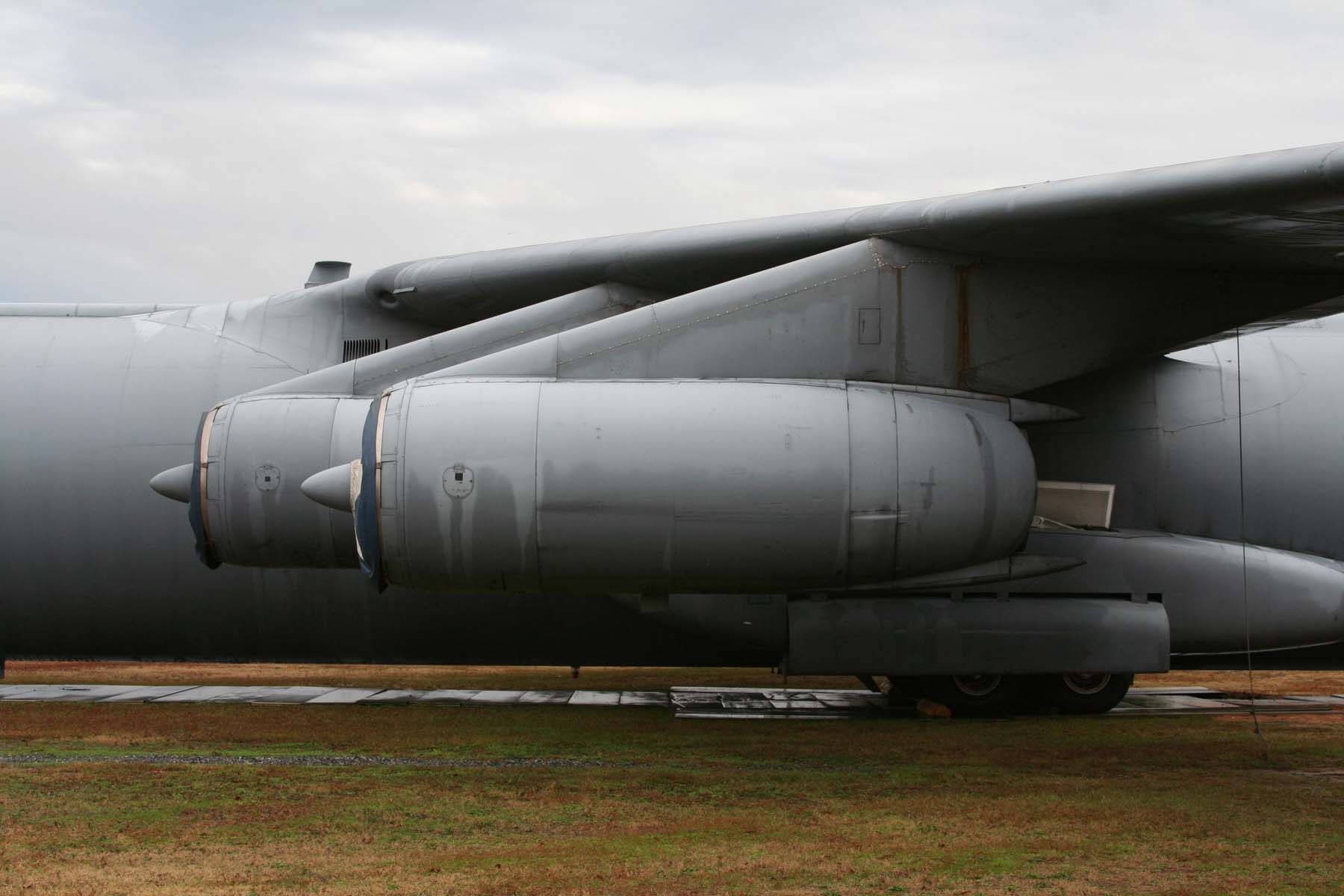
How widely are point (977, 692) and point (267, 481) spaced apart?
5.31m

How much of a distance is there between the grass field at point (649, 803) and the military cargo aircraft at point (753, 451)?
650mm

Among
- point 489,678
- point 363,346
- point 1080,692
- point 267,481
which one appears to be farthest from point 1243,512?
point 489,678

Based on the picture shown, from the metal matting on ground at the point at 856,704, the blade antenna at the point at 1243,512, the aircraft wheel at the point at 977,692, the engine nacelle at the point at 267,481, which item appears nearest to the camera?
the engine nacelle at the point at 267,481

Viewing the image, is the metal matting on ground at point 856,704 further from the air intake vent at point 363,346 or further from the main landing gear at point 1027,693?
the air intake vent at point 363,346

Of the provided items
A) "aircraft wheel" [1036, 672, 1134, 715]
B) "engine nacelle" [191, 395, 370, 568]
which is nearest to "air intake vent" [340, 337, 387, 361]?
"engine nacelle" [191, 395, 370, 568]

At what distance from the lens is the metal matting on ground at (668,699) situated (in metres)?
10.8

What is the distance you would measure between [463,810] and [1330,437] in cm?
682

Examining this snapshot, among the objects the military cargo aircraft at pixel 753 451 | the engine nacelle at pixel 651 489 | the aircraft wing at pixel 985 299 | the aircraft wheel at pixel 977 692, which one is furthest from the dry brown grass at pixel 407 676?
the engine nacelle at pixel 651 489

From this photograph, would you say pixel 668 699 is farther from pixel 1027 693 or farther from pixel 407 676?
pixel 407 676

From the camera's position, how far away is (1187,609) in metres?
9.09

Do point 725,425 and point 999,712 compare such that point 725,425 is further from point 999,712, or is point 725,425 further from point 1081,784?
point 999,712

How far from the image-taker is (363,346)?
397 inches

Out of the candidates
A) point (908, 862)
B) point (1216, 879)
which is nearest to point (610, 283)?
point (908, 862)

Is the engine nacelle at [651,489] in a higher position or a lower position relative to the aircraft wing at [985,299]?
lower
